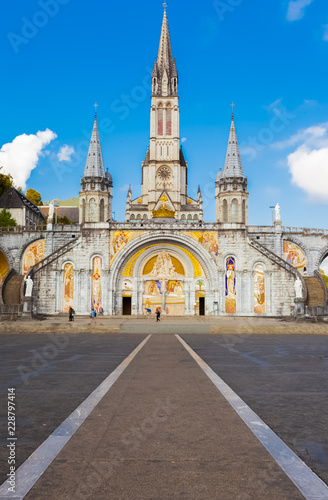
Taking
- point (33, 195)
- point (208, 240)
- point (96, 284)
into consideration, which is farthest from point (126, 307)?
point (33, 195)

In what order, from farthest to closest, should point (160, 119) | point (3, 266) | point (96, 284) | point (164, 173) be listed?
1. point (160, 119)
2. point (164, 173)
3. point (3, 266)
4. point (96, 284)

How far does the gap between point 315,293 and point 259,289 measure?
556 cm

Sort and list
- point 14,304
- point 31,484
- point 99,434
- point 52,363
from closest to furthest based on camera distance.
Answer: point 31,484, point 99,434, point 52,363, point 14,304

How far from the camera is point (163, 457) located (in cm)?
480

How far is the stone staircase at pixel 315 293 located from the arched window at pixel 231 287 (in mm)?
7403

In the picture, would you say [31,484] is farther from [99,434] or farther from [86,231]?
[86,231]

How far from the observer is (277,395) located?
8.23 metres

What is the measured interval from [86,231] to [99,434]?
4305cm

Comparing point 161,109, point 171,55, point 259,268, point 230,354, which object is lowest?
point 230,354

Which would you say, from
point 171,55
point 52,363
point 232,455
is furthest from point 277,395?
point 171,55

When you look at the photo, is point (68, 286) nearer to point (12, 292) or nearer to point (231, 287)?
point (12, 292)

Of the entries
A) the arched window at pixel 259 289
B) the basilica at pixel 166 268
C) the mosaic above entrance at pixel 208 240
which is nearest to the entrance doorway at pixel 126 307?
the basilica at pixel 166 268

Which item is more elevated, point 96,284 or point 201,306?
point 96,284

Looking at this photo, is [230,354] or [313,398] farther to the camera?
[230,354]
